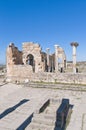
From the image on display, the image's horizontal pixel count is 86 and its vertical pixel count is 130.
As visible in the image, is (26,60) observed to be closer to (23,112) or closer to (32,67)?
(32,67)

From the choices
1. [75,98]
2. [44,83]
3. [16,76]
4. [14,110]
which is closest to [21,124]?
[14,110]

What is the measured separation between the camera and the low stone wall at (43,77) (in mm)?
17812

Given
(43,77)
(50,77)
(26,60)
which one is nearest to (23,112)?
(50,77)

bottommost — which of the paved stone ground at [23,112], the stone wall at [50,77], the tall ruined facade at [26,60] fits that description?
the paved stone ground at [23,112]

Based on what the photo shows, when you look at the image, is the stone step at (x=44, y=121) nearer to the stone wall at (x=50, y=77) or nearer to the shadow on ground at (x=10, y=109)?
the shadow on ground at (x=10, y=109)

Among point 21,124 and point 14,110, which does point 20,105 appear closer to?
point 14,110

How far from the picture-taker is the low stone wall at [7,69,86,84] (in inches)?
701

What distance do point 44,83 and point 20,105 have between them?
711 centimetres

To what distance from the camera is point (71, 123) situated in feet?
27.4

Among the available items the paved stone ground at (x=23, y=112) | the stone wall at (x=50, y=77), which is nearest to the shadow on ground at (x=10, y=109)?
the paved stone ground at (x=23, y=112)

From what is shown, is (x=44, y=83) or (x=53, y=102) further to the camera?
(x=44, y=83)

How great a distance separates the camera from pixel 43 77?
1917cm

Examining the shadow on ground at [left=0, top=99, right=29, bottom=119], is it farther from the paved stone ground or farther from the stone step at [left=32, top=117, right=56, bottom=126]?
the stone step at [left=32, top=117, right=56, bottom=126]

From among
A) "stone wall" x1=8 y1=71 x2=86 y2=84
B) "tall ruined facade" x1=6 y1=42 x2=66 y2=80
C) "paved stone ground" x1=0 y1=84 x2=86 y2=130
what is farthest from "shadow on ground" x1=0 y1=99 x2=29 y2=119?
"tall ruined facade" x1=6 y1=42 x2=66 y2=80
